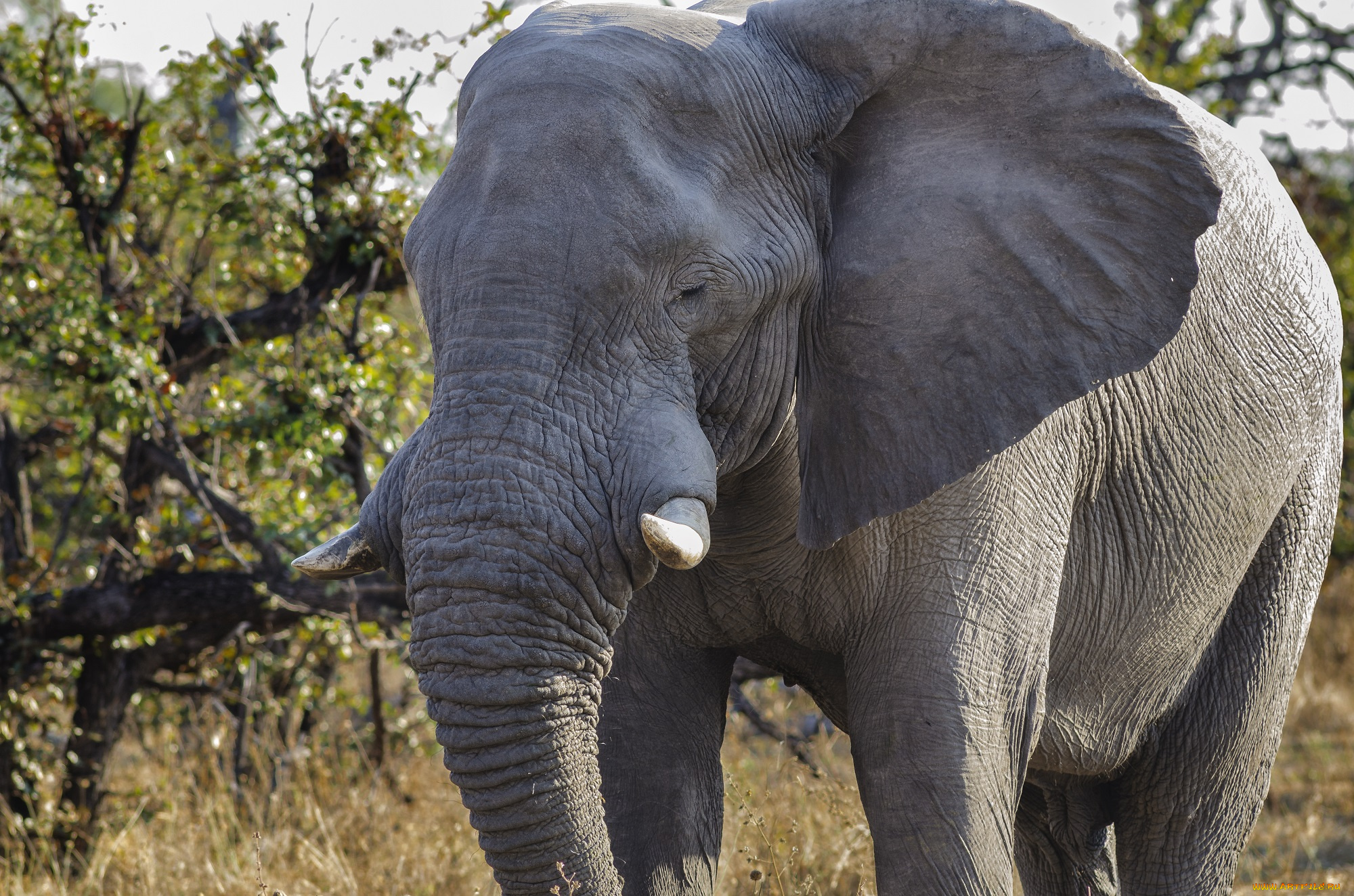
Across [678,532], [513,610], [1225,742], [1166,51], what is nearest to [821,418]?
[678,532]

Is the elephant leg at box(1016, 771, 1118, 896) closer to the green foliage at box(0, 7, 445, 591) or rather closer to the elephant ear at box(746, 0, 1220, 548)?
the elephant ear at box(746, 0, 1220, 548)

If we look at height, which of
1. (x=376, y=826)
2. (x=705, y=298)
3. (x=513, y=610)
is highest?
(x=705, y=298)

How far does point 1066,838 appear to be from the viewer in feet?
11.9

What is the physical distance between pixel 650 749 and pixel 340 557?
0.91 metres

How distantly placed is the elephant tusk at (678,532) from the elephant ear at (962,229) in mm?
425

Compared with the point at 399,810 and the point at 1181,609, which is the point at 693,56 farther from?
the point at 399,810

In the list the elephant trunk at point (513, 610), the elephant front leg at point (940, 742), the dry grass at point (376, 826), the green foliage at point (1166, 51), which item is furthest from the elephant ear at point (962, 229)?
the green foliage at point (1166, 51)

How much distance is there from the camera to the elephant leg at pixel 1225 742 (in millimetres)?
3258

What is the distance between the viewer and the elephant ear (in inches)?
90.1

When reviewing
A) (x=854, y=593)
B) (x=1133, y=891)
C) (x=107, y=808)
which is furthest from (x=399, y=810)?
(x=854, y=593)

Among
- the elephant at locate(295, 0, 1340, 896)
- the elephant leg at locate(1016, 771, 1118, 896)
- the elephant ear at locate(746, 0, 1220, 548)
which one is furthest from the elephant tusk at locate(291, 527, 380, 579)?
the elephant leg at locate(1016, 771, 1118, 896)

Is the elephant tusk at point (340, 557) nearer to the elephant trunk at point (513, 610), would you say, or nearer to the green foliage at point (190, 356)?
the elephant trunk at point (513, 610)

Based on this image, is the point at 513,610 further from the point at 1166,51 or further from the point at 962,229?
the point at 1166,51

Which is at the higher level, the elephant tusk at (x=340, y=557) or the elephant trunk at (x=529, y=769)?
the elephant tusk at (x=340, y=557)
